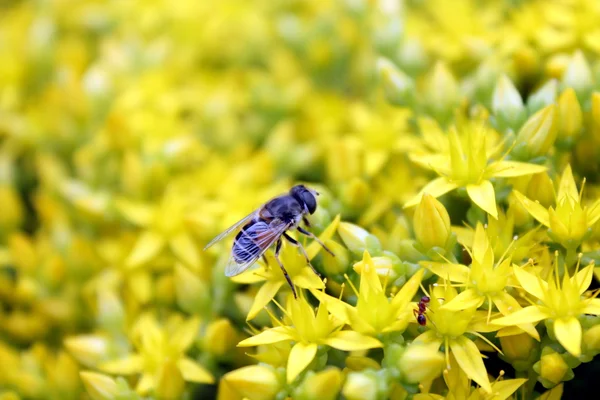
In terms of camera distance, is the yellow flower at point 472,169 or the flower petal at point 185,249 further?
the flower petal at point 185,249

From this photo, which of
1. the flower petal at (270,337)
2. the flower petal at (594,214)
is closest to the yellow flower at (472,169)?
the flower petal at (594,214)

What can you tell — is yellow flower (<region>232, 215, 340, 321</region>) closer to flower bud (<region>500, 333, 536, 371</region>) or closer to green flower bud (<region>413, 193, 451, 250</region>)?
green flower bud (<region>413, 193, 451, 250</region>)

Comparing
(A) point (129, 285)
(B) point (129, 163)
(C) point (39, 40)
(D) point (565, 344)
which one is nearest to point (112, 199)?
(B) point (129, 163)

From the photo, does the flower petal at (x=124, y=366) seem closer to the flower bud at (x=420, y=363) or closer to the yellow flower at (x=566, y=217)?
the flower bud at (x=420, y=363)

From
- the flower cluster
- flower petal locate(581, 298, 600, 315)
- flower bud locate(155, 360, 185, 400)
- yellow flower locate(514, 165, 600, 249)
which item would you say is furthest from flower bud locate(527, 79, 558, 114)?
flower bud locate(155, 360, 185, 400)

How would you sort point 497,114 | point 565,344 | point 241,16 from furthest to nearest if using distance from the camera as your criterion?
point 241,16 → point 497,114 → point 565,344

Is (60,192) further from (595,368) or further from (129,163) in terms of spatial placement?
(595,368)
